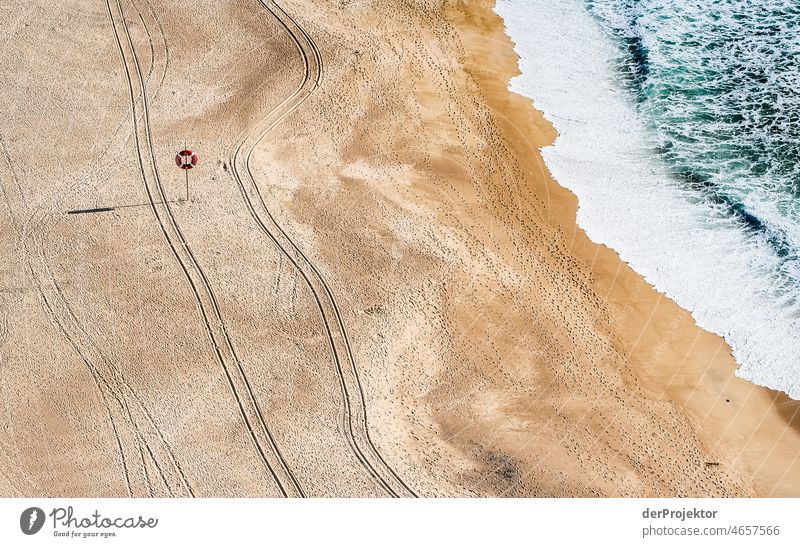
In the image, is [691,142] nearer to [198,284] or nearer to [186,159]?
[186,159]

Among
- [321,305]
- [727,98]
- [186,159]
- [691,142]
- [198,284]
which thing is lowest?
[321,305]

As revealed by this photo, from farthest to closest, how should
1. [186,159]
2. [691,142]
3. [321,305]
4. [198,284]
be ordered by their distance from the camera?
1. [691,142]
2. [186,159]
3. [198,284]
4. [321,305]

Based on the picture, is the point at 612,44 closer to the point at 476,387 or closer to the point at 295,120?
the point at 295,120

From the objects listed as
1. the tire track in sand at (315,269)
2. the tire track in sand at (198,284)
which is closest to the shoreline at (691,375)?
the tire track in sand at (315,269)

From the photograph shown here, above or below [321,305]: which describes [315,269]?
above

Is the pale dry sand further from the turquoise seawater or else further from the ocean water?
the turquoise seawater

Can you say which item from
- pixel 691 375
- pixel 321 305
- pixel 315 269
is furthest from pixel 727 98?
pixel 321 305
